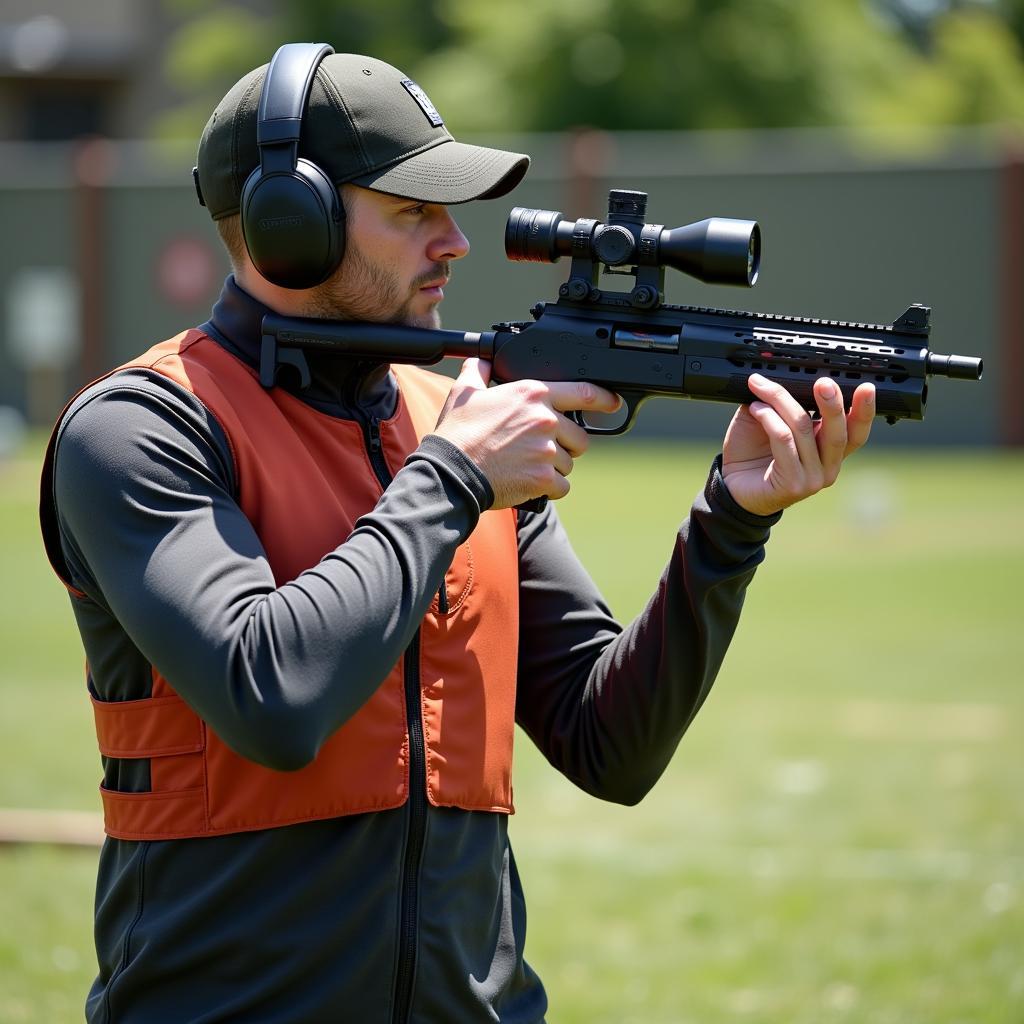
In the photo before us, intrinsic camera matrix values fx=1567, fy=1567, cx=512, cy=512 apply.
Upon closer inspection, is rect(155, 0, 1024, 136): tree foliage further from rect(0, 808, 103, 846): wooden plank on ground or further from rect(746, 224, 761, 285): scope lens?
rect(746, 224, 761, 285): scope lens

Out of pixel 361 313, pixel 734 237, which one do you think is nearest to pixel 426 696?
pixel 361 313

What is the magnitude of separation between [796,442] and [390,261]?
29.6 inches

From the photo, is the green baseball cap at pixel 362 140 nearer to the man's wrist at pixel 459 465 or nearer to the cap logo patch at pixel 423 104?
the cap logo patch at pixel 423 104

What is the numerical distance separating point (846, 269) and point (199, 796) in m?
24.6

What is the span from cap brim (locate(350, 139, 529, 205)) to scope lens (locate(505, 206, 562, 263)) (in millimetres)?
111

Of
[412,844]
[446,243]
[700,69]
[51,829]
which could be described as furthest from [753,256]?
[700,69]

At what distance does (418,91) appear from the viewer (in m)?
2.74

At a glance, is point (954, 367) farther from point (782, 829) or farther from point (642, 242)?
point (782, 829)

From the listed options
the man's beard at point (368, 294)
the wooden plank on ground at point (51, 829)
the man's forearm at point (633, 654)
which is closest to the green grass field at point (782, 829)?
the wooden plank on ground at point (51, 829)

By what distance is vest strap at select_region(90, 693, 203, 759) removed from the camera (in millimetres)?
2348

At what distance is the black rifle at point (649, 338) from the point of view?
266 centimetres

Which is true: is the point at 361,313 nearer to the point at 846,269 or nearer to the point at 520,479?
the point at 520,479

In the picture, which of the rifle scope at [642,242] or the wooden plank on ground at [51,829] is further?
the wooden plank on ground at [51,829]

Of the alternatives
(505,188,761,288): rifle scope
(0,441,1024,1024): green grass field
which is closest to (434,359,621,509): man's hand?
(505,188,761,288): rifle scope
